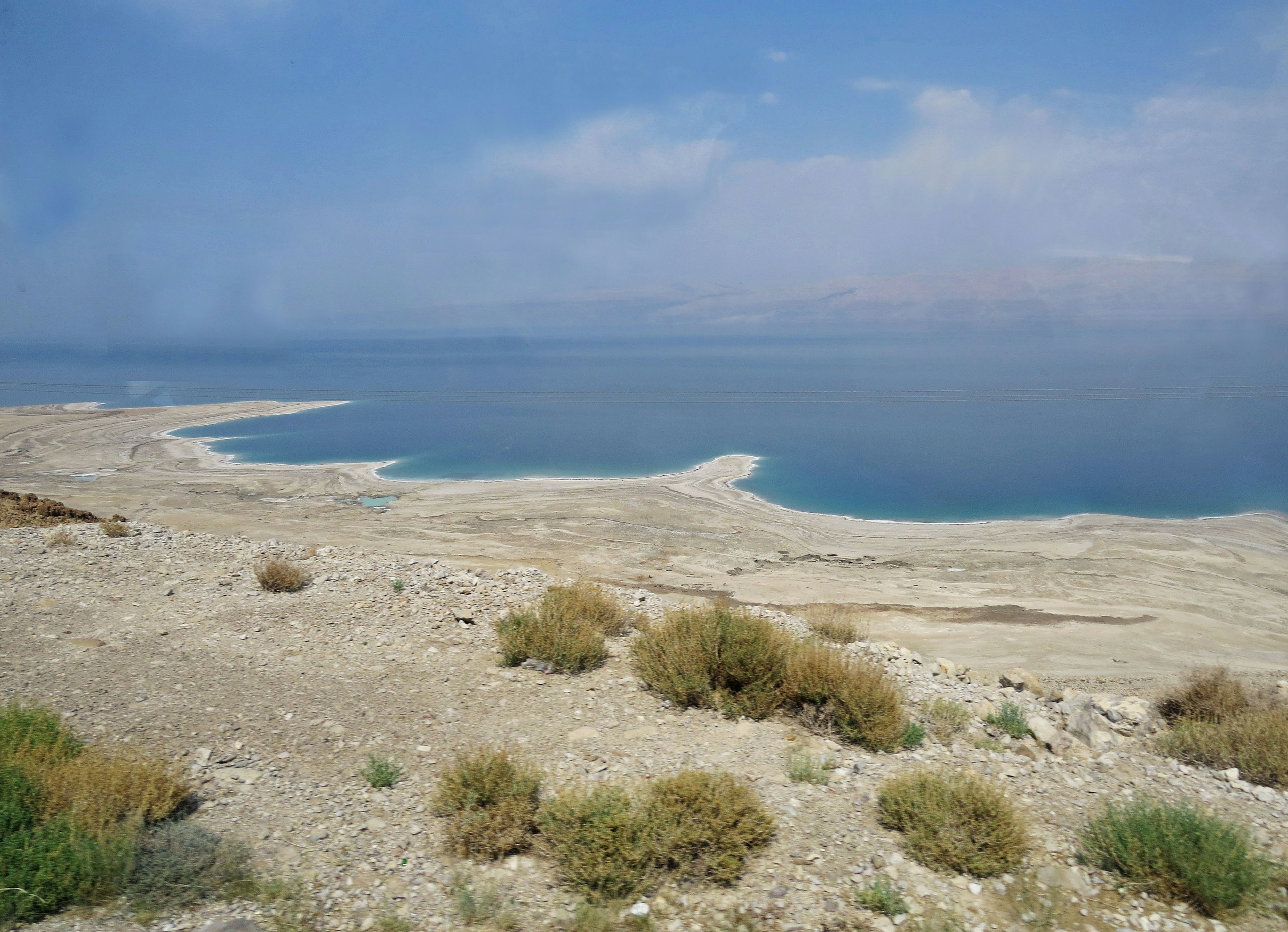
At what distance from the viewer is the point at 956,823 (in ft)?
16.4

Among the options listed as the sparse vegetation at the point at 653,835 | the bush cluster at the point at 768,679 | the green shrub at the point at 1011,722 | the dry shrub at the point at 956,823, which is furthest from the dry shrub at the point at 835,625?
the sparse vegetation at the point at 653,835

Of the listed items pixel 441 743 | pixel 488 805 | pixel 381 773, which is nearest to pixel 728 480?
pixel 441 743

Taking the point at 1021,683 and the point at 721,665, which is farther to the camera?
the point at 1021,683

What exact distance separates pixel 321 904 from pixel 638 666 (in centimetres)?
419

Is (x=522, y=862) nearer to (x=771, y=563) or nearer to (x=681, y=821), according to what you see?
(x=681, y=821)

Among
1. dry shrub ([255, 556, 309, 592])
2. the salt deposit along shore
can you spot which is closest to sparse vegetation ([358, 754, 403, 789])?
dry shrub ([255, 556, 309, 592])

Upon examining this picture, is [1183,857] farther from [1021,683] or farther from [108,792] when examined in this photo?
[108,792]

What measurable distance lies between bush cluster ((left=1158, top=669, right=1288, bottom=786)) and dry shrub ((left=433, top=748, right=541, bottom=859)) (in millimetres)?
5924

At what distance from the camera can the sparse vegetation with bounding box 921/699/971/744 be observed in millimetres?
7105

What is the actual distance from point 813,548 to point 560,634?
15.7 meters

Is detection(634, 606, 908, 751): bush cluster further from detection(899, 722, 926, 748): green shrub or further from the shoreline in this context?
the shoreline

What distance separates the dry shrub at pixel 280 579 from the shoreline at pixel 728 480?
62.2 feet

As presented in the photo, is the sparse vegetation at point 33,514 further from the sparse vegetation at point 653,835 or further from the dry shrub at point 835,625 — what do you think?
the sparse vegetation at point 653,835

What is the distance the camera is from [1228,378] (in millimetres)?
71188
